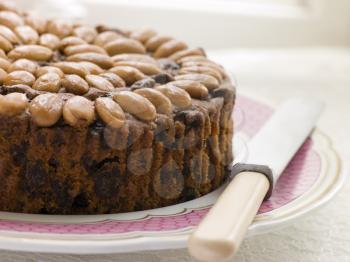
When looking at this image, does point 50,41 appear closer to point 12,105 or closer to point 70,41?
point 70,41

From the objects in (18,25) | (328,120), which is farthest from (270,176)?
(328,120)

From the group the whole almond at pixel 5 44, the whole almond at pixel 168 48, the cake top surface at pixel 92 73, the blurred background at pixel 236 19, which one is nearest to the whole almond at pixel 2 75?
the cake top surface at pixel 92 73

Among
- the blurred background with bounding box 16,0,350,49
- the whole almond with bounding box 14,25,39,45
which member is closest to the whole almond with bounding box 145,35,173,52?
the whole almond with bounding box 14,25,39,45

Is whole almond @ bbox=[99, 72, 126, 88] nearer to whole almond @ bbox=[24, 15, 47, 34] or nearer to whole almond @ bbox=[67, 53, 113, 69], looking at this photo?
whole almond @ bbox=[67, 53, 113, 69]

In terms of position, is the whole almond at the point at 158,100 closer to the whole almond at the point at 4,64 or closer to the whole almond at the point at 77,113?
the whole almond at the point at 77,113

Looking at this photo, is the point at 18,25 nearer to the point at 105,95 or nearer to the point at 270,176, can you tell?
the point at 105,95

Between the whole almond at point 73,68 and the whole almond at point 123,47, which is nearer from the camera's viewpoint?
the whole almond at point 73,68

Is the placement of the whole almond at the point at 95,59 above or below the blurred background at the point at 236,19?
above
